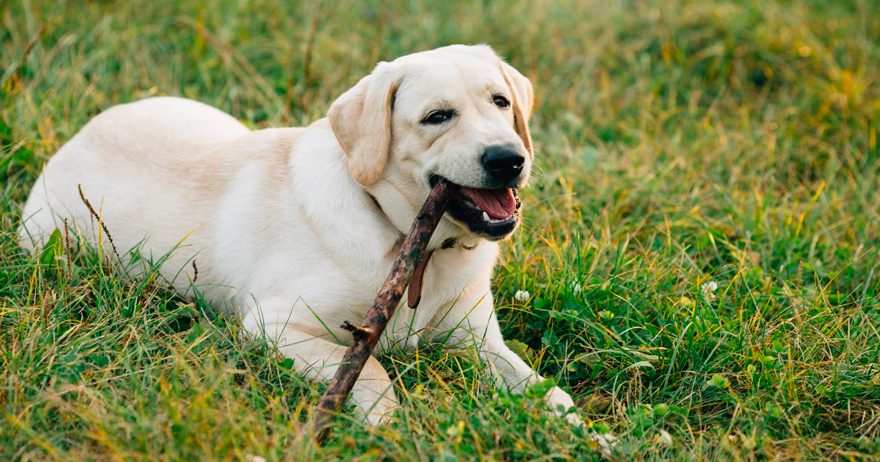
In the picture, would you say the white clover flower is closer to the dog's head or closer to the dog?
the dog

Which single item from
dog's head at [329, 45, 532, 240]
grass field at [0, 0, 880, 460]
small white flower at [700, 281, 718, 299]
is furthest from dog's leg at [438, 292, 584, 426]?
small white flower at [700, 281, 718, 299]

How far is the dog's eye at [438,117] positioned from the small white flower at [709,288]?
4.22 feet

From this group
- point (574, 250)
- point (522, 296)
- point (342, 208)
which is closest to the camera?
point (342, 208)

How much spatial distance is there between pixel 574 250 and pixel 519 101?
2.53ft

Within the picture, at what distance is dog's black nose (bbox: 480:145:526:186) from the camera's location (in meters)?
2.89

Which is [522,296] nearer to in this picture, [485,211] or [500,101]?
[485,211]

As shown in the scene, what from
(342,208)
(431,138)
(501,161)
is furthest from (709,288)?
(342,208)

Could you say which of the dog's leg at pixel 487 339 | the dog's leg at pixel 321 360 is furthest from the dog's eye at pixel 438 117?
the dog's leg at pixel 321 360

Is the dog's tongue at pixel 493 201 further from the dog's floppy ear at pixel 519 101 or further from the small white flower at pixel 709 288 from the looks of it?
the small white flower at pixel 709 288

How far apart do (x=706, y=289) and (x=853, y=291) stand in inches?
28.5

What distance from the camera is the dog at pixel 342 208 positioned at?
9.88ft

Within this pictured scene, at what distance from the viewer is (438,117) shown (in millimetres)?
3074

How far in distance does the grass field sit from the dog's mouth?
19.4 inches

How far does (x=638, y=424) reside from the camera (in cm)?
282
